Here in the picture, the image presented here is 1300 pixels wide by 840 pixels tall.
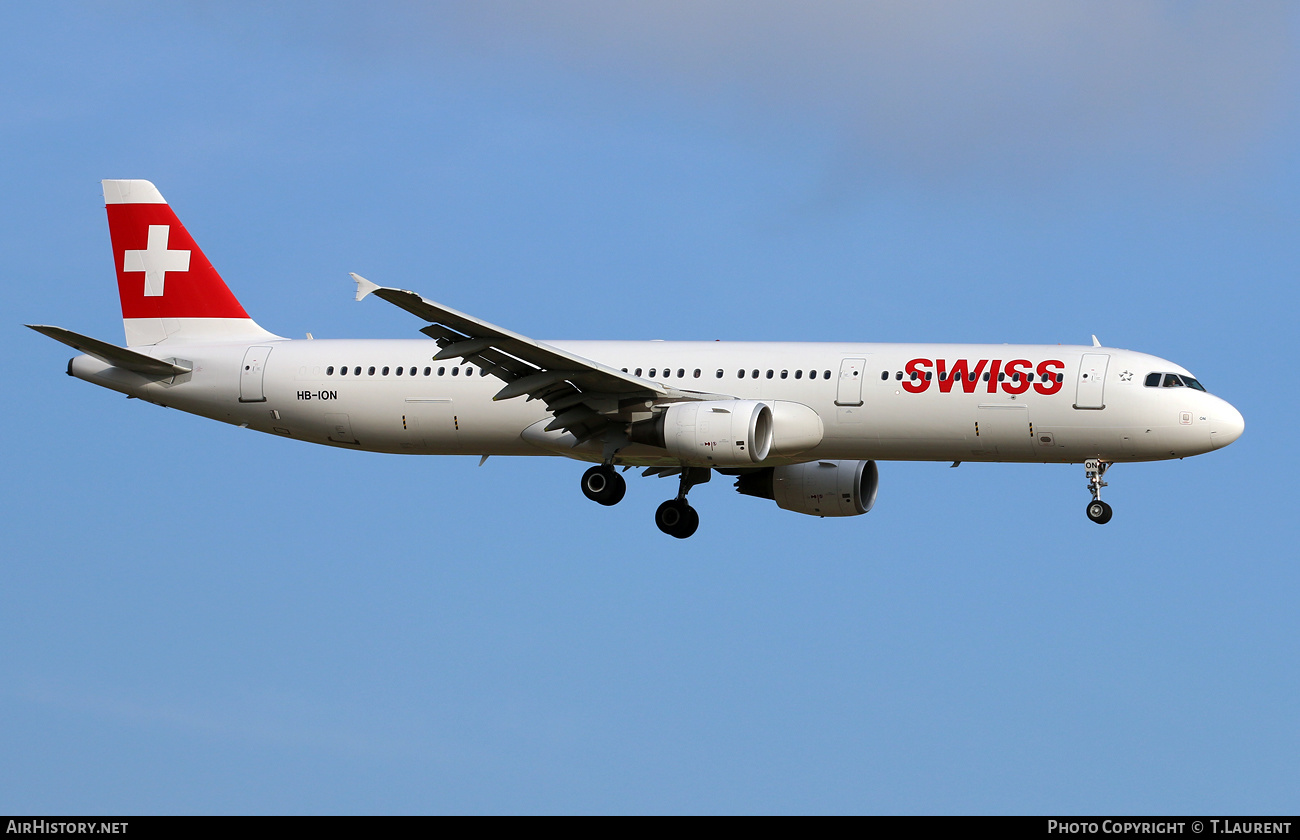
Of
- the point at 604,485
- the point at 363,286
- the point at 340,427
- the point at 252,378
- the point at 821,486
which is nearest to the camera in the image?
the point at 363,286

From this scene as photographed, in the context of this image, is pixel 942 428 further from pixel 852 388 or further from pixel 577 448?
pixel 577 448

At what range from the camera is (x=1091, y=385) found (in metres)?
36.9

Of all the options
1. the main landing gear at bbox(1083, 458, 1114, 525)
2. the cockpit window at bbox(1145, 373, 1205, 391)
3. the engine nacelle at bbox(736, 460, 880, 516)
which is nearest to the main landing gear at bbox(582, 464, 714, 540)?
the engine nacelle at bbox(736, 460, 880, 516)

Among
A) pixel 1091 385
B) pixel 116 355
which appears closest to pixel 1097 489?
pixel 1091 385

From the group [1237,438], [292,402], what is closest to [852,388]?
[1237,438]

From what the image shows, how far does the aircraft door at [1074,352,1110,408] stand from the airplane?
40 mm

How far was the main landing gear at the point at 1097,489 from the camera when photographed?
122ft

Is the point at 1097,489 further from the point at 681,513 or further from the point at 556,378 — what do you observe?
the point at 556,378

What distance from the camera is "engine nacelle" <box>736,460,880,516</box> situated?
42.4 m

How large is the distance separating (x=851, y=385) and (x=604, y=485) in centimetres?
607

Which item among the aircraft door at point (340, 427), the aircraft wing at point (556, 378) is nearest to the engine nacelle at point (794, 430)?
the aircraft wing at point (556, 378)

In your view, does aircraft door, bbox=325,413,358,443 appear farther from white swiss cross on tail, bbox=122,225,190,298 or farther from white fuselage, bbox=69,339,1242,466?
white swiss cross on tail, bbox=122,225,190,298

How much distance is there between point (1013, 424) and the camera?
37.1m
